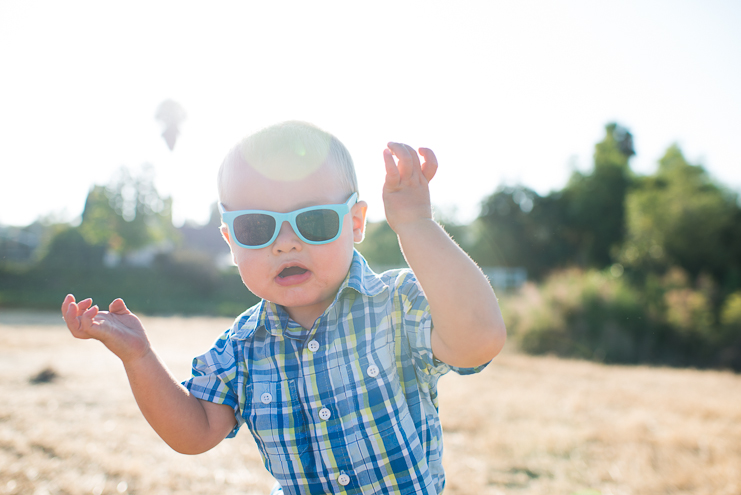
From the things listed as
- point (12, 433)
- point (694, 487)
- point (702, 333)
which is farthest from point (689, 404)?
point (702, 333)

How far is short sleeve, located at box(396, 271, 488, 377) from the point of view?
130 centimetres

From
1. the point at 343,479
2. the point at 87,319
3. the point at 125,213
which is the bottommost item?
the point at 343,479

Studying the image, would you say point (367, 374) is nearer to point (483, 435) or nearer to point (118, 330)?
point (118, 330)

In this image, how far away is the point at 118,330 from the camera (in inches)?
52.8

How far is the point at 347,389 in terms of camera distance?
1341 millimetres

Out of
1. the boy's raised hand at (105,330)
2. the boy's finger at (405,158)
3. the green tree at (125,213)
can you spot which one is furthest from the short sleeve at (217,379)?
the green tree at (125,213)

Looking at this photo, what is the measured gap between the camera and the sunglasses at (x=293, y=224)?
134 cm

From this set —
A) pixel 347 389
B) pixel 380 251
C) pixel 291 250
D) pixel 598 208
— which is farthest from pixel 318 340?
pixel 598 208

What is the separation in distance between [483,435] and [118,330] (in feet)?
11.1

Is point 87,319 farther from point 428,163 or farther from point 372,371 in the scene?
point 428,163

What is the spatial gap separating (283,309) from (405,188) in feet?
1.92

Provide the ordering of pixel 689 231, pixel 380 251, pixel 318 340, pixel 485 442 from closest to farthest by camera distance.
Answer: pixel 318 340, pixel 485 442, pixel 380 251, pixel 689 231

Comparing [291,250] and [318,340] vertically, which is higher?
[291,250]

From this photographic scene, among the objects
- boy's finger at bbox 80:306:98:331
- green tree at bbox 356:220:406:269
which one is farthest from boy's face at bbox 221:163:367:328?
green tree at bbox 356:220:406:269
